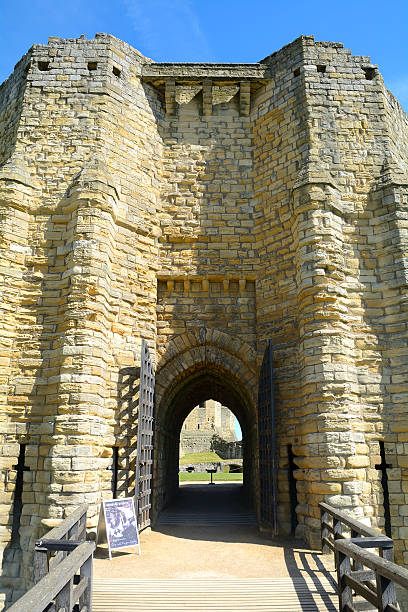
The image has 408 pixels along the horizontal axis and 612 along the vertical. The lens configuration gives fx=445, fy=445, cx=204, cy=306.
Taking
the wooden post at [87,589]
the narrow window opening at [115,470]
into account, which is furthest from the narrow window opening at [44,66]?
the wooden post at [87,589]

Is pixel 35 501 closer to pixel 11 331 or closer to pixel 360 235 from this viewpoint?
pixel 11 331

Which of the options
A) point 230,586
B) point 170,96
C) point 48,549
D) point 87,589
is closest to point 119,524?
point 230,586

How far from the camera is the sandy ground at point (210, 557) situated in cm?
541

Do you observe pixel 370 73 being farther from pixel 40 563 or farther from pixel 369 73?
pixel 40 563

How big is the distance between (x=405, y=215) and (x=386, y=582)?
6.41m

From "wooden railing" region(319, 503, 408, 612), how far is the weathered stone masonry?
7.55ft

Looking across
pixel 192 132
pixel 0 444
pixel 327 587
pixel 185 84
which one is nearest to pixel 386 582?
pixel 327 587

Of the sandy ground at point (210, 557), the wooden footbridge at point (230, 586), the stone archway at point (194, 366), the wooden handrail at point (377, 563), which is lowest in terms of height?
the sandy ground at point (210, 557)

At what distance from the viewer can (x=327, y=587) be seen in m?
4.83

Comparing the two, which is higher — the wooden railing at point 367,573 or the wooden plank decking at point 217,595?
the wooden railing at point 367,573

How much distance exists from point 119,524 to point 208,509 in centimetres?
429

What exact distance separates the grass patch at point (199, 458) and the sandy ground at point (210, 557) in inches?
668

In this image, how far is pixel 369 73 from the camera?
9.36 meters

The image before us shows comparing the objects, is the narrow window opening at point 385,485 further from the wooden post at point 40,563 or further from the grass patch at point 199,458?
the grass patch at point 199,458
